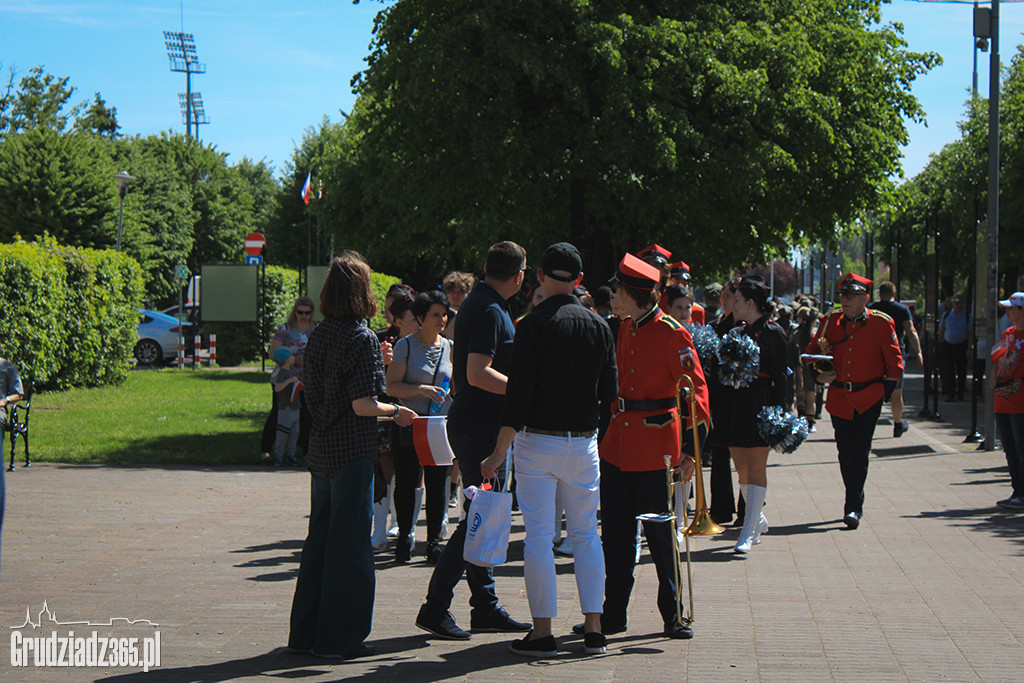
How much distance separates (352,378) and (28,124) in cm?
6106

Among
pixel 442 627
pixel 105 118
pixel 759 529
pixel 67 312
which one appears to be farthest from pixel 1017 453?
pixel 105 118

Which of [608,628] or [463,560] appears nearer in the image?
[463,560]

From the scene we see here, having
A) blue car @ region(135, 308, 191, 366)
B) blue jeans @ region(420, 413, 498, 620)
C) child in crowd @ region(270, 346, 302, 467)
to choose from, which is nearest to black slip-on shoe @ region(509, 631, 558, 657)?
blue jeans @ region(420, 413, 498, 620)

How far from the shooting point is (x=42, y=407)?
1820 centimetres

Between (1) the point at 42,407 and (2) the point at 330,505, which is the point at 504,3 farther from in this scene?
(2) the point at 330,505

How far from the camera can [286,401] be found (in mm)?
12961

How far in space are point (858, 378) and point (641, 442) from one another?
4.02 metres

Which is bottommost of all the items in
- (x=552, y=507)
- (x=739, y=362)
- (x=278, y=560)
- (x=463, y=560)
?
(x=278, y=560)

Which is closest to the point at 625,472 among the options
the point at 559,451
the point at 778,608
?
the point at 559,451

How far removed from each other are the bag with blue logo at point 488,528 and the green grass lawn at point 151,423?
867 cm

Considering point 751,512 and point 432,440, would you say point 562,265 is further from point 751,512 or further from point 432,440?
point 751,512

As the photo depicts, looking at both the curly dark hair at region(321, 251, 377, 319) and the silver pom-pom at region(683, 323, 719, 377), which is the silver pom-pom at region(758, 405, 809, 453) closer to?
the silver pom-pom at region(683, 323, 719, 377)

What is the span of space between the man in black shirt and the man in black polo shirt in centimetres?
33

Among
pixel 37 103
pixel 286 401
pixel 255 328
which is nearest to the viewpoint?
pixel 286 401
